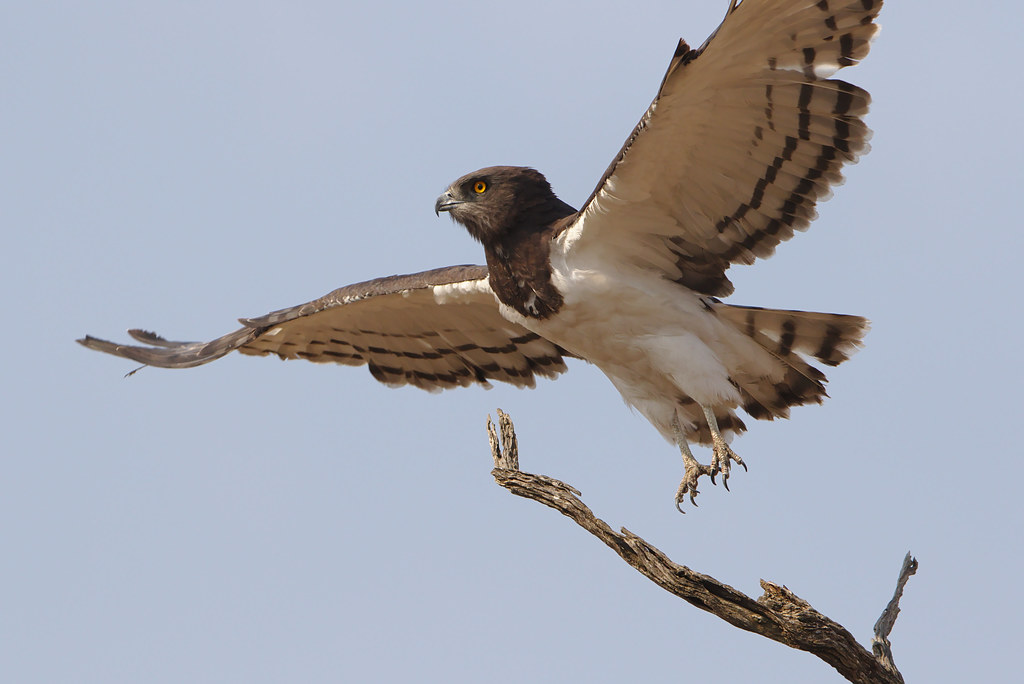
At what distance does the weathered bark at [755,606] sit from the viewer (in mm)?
7012

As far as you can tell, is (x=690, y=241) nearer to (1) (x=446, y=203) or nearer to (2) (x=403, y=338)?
(1) (x=446, y=203)

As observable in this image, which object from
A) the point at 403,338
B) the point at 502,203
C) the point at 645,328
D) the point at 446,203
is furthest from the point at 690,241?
the point at 403,338

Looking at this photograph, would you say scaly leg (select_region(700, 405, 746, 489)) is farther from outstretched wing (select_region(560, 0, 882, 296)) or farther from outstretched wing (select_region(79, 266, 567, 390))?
outstretched wing (select_region(79, 266, 567, 390))

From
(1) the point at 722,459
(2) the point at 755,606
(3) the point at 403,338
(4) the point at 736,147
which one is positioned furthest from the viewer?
(3) the point at 403,338

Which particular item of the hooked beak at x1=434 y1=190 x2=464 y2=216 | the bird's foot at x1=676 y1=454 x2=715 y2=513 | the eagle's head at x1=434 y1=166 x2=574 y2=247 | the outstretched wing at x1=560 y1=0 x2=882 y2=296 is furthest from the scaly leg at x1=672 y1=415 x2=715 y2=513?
the hooked beak at x1=434 y1=190 x2=464 y2=216

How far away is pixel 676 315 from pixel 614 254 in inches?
26.4

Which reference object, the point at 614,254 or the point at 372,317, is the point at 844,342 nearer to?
the point at 614,254

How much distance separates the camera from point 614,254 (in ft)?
29.1

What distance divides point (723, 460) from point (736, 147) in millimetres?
2330

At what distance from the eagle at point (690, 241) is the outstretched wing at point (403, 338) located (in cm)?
3

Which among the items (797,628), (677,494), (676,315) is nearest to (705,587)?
(797,628)

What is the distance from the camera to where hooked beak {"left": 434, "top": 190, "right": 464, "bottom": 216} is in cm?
946

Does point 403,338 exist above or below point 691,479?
above

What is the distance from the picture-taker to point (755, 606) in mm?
7043
